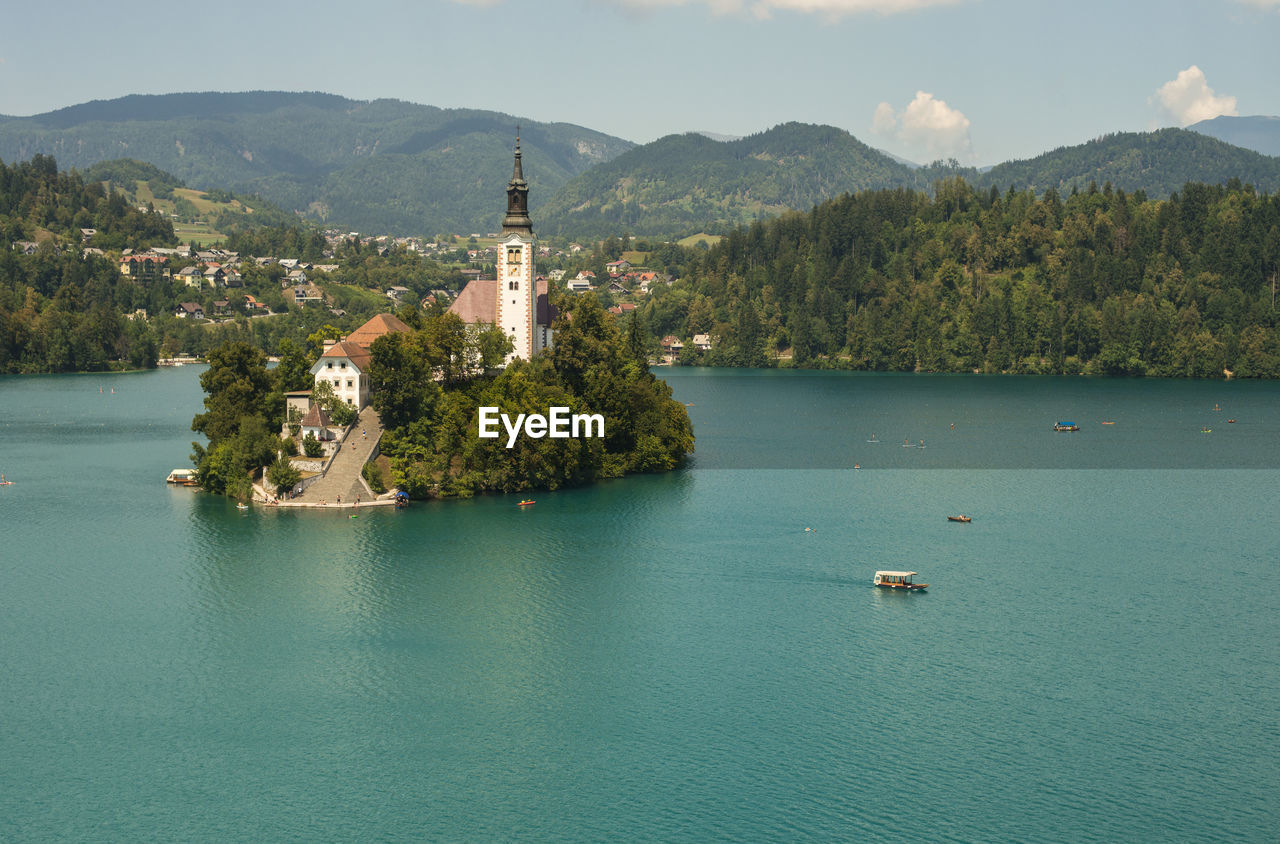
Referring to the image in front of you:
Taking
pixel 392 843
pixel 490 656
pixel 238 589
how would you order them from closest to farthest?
1. pixel 392 843
2. pixel 490 656
3. pixel 238 589

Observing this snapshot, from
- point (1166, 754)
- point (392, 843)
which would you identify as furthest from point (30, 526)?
point (1166, 754)

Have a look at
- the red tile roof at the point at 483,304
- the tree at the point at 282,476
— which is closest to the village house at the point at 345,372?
the tree at the point at 282,476

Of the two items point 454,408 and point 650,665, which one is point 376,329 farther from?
point 650,665

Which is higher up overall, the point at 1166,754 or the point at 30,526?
the point at 30,526

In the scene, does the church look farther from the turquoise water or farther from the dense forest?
the turquoise water

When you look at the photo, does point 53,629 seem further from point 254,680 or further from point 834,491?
point 834,491

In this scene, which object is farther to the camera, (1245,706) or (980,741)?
(1245,706)

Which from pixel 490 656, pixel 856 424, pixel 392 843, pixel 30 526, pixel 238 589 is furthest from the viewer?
pixel 856 424

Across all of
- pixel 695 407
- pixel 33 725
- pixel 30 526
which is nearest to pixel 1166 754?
pixel 33 725
